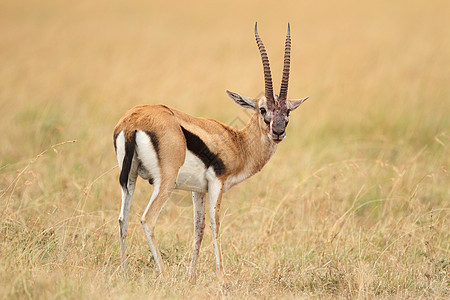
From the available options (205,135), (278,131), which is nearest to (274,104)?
(278,131)

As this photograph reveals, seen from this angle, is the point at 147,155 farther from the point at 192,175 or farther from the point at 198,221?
the point at 198,221

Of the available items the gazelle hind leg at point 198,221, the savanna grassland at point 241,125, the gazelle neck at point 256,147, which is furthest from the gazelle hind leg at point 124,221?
the gazelle neck at point 256,147

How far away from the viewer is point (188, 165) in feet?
18.0

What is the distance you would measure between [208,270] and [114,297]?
1668 mm

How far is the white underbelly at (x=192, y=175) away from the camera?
5.48m

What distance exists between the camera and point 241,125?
1137cm

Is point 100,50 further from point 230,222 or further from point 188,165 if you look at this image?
point 188,165

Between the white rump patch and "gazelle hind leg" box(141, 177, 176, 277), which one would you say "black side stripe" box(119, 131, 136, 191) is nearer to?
the white rump patch

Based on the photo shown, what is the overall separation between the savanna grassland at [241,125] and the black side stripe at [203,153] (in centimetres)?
106

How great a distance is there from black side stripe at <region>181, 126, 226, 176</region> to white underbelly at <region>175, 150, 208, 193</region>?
0.15 feet

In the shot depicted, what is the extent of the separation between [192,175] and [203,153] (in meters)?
0.23

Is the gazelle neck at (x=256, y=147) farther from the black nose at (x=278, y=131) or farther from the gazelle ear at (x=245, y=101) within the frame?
the black nose at (x=278, y=131)

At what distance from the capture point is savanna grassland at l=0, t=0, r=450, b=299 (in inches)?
222

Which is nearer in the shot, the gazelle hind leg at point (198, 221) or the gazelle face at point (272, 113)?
the gazelle face at point (272, 113)
